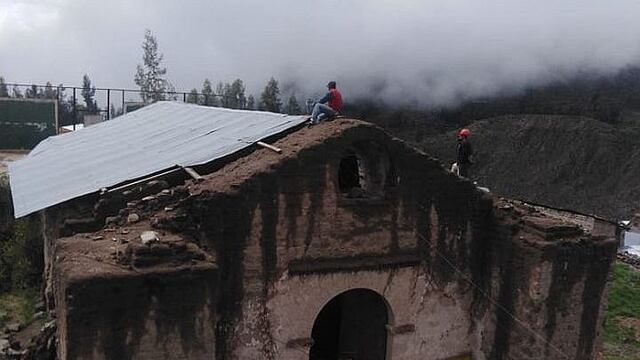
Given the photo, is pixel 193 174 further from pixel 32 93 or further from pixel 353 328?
pixel 32 93

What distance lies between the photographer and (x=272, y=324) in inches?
342

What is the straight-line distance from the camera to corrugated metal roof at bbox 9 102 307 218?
10.9 metres

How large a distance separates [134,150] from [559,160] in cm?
4167

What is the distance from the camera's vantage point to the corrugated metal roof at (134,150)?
427 inches

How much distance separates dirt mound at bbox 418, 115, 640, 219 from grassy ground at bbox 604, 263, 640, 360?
14.3m

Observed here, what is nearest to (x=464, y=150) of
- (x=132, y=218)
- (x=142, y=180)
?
(x=142, y=180)

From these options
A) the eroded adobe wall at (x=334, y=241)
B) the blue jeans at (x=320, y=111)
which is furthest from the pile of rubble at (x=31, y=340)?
the blue jeans at (x=320, y=111)

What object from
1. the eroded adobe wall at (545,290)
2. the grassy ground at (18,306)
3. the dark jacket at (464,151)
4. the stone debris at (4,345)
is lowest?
the grassy ground at (18,306)

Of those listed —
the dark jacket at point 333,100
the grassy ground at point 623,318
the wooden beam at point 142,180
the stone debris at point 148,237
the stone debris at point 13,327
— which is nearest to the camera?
the stone debris at point 148,237

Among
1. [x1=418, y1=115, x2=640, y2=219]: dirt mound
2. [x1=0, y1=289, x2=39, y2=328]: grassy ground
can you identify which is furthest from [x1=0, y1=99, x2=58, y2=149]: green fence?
[x1=418, y1=115, x2=640, y2=219]: dirt mound

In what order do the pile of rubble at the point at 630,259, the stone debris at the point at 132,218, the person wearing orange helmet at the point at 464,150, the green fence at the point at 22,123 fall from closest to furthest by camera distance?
the stone debris at the point at 132,218 → the person wearing orange helmet at the point at 464,150 → the pile of rubble at the point at 630,259 → the green fence at the point at 22,123

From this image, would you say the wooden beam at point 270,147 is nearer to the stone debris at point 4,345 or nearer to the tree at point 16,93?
the stone debris at point 4,345

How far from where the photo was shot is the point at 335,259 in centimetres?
901

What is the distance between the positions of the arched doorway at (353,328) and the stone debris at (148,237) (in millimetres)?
3759
